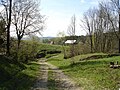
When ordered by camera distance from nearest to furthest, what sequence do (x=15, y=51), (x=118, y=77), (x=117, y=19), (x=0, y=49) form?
(x=118, y=77) → (x=0, y=49) → (x=15, y=51) → (x=117, y=19)

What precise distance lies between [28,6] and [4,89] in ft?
122

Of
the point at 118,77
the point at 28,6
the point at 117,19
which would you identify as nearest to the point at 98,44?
the point at 117,19

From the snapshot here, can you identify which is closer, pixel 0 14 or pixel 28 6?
pixel 0 14

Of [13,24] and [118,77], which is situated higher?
[13,24]

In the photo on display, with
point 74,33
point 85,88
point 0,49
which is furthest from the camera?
point 74,33

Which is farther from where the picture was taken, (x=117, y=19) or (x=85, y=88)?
(x=117, y=19)

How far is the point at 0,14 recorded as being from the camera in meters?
39.5

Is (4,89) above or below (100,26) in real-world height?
below

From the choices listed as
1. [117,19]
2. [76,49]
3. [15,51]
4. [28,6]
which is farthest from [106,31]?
[15,51]

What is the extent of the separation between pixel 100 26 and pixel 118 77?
186ft

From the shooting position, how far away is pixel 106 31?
76188 millimetres

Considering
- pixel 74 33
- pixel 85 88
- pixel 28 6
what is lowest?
pixel 85 88

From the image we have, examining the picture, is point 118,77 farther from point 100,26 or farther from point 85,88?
point 100,26

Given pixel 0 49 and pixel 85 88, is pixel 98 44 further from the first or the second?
pixel 85 88
